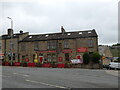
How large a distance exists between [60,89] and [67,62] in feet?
122

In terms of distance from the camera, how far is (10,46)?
184ft

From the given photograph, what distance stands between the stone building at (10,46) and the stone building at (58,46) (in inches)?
46.3

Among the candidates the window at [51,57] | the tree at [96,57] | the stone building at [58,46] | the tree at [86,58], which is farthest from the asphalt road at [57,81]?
the window at [51,57]

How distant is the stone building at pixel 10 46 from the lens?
5538 centimetres

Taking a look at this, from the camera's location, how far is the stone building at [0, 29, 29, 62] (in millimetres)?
55375

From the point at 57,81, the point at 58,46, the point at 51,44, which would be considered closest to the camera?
the point at 57,81

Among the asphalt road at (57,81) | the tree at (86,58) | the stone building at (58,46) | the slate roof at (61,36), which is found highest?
the slate roof at (61,36)

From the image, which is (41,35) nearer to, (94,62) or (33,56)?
(33,56)

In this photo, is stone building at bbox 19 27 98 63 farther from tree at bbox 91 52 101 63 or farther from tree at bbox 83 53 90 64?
tree at bbox 91 52 101 63

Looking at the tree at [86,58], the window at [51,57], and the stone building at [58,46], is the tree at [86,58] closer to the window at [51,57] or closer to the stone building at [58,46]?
the stone building at [58,46]

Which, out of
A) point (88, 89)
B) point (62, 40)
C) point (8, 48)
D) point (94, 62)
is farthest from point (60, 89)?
point (8, 48)

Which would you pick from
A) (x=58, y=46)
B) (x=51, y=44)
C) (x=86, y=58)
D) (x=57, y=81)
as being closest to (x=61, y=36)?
(x=58, y=46)

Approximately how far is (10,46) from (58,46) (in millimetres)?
13673

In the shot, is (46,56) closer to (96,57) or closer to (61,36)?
(61,36)
